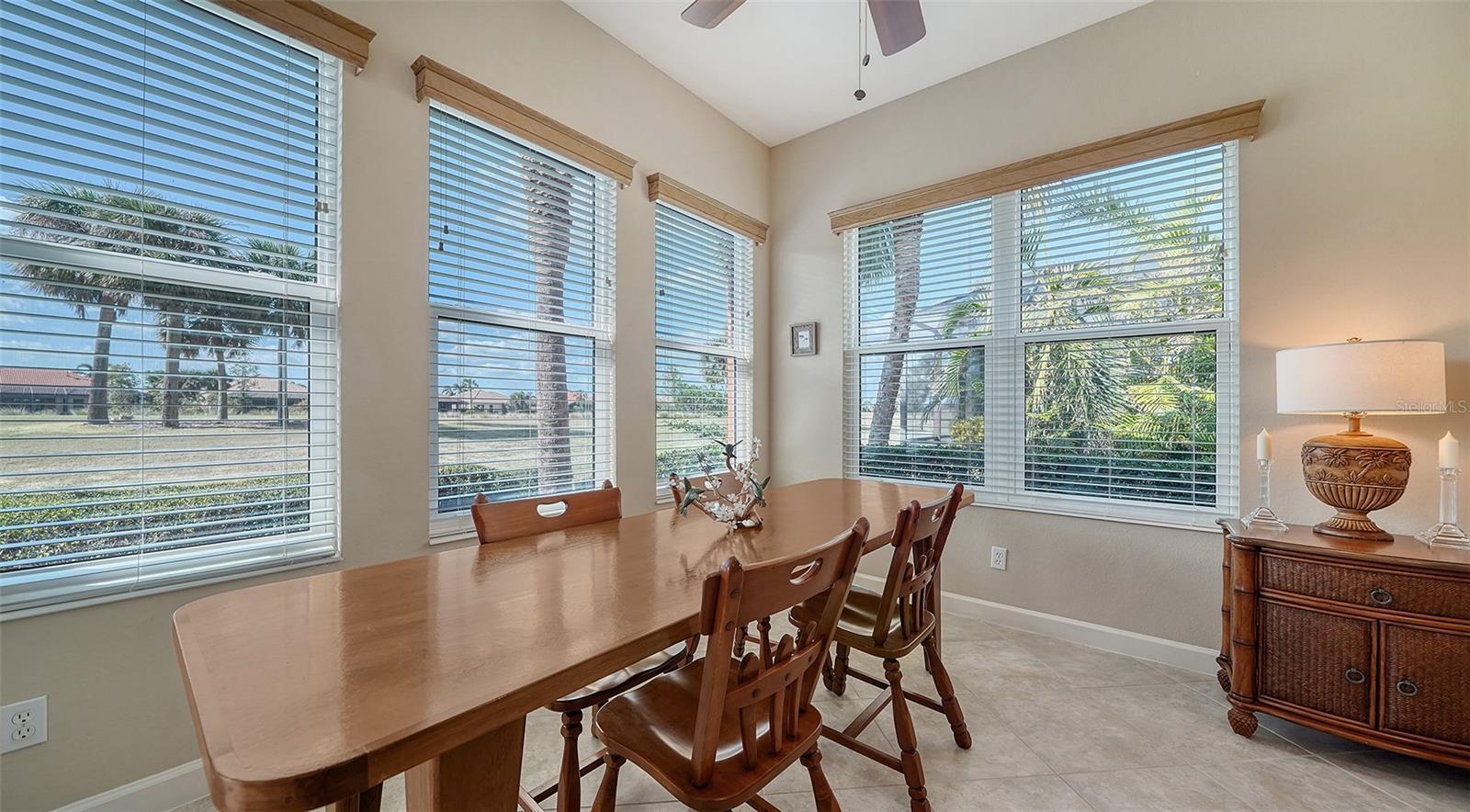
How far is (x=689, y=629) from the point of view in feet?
3.15

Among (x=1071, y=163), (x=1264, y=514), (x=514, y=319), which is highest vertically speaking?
(x=1071, y=163)

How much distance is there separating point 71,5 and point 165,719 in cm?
198

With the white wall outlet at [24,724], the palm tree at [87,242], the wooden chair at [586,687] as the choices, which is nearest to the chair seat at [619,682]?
the wooden chair at [586,687]

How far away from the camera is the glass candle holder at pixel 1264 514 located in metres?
2.04

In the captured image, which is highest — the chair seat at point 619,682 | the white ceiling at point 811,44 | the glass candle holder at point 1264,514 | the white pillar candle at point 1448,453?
the white ceiling at point 811,44

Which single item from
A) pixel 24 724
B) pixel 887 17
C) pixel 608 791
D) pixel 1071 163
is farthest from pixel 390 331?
pixel 1071 163

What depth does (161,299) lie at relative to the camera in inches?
61.7

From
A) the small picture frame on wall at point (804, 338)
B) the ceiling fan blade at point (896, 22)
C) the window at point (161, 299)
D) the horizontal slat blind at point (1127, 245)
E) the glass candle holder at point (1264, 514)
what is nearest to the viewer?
the window at point (161, 299)

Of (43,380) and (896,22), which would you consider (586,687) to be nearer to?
(43,380)

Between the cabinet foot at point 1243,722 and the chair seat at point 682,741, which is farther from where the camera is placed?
the cabinet foot at point 1243,722

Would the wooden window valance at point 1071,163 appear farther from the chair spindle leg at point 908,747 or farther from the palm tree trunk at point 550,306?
the chair spindle leg at point 908,747

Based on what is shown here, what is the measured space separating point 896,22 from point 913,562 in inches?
72.4

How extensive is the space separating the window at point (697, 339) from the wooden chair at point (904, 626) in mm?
1495

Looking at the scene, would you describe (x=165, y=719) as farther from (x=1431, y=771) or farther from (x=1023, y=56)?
(x=1023, y=56)
